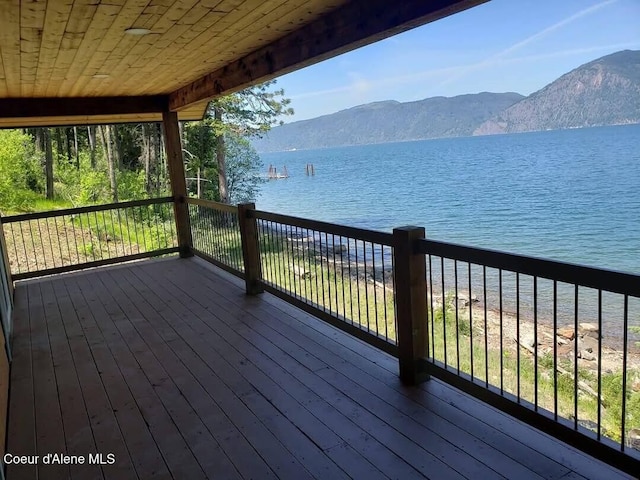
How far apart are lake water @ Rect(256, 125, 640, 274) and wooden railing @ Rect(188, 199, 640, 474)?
233 centimetres

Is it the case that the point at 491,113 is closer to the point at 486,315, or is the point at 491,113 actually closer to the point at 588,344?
the point at 588,344

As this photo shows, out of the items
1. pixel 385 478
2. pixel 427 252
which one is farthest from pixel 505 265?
pixel 385 478

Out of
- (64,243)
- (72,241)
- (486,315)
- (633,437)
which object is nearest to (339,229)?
(486,315)

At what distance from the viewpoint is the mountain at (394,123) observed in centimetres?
7331

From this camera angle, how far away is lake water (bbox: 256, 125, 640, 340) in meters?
15.9

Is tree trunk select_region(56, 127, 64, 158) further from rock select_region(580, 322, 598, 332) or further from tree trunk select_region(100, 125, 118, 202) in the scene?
rock select_region(580, 322, 598, 332)

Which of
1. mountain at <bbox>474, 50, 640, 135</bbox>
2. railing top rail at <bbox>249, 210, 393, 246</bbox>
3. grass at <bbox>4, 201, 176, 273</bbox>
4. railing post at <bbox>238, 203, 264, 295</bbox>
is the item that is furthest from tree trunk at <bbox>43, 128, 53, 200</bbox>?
mountain at <bbox>474, 50, 640, 135</bbox>

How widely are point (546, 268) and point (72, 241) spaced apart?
43.4 feet

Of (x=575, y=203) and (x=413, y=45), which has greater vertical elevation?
(x=413, y=45)

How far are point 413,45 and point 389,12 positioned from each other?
65030 millimetres

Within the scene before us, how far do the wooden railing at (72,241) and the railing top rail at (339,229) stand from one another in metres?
3.58

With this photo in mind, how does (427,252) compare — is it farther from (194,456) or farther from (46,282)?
(46,282)

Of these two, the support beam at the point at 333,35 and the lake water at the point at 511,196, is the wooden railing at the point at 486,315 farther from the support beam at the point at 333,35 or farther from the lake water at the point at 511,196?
the lake water at the point at 511,196

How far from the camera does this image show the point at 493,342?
327 inches
